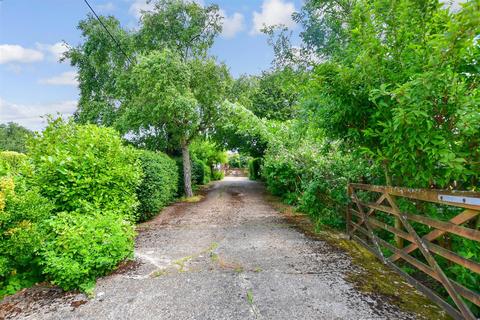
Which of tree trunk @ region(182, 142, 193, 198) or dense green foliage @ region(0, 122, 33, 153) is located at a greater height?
dense green foliage @ region(0, 122, 33, 153)

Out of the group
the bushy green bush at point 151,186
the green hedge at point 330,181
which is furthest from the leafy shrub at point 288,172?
the bushy green bush at point 151,186

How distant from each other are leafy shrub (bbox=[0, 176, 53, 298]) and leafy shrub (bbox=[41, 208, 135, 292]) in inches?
6.8

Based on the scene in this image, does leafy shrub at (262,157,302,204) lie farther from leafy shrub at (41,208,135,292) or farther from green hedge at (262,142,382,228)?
leafy shrub at (41,208,135,292)

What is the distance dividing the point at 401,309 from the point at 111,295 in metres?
3.11

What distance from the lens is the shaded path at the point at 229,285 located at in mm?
2498

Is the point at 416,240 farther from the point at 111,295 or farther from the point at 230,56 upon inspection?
the point at 230,56

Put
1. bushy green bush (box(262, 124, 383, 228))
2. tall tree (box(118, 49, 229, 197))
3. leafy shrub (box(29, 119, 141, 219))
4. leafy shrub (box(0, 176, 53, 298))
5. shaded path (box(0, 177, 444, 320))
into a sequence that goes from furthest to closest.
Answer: tall tree (box(118, 49, 229, 197))
bushy green bush (box(262, 124, 383, 228))
leafy shrub (box(29, 119, 141, 219))
leafy shrub (box(0, 176, 53, 298))
shaded path (box(0, 177, 444, 320))

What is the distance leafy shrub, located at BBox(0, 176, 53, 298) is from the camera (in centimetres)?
288

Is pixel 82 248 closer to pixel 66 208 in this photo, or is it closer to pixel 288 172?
pixel 66 208

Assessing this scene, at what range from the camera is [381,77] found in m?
2.92

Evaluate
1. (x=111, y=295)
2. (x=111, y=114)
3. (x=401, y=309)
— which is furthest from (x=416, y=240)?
(x=111, y=114)

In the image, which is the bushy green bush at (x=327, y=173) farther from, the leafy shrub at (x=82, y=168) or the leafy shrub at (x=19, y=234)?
the leafy shrub at (x=19, y=234)

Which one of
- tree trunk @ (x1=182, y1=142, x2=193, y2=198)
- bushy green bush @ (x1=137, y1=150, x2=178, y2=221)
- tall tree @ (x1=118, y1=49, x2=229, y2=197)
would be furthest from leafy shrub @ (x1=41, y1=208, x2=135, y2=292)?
tree trunk @ (x1=182, y1=142, x2=193, y2=198)

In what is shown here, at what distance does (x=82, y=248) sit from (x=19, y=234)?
67 centimetres
